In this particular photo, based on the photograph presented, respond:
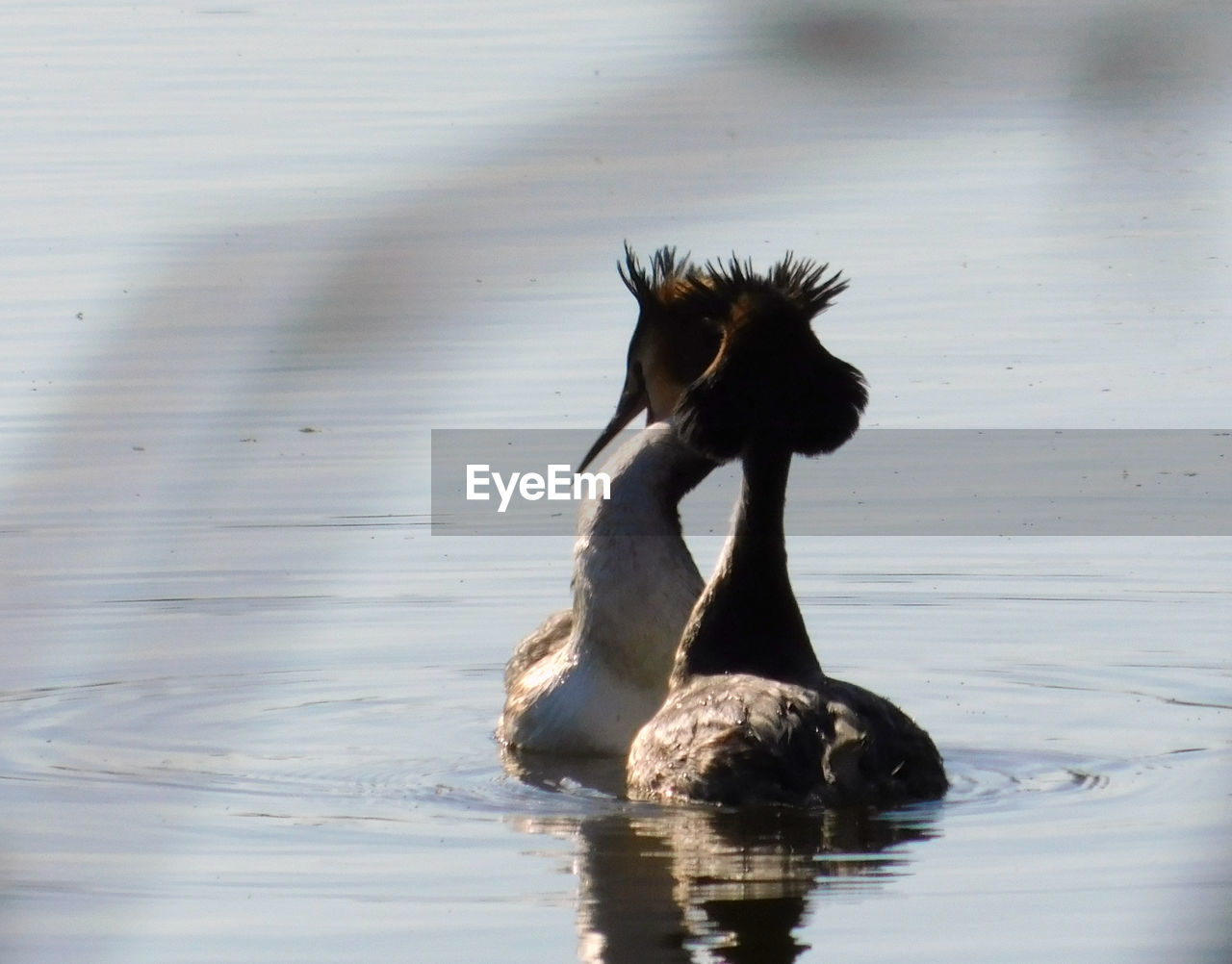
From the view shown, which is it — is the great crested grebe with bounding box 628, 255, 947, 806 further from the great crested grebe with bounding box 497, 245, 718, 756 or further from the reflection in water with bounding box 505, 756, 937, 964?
the great crested grebe with bounding box 497, 245, 718, 756

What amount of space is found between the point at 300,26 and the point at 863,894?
14.5ft

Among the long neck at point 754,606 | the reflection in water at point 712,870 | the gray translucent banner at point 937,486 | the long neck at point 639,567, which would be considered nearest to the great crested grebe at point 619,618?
the long neck at point 639,567

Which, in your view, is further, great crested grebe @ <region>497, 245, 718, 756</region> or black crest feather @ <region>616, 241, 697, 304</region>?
black crest feather @ <region>616, 241, 697, 304</region>

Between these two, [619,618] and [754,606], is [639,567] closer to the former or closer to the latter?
[619,618]

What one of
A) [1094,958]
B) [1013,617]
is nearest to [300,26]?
[1094,958]

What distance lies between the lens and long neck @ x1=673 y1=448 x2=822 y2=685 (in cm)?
716

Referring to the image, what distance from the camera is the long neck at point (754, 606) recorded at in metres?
7.16

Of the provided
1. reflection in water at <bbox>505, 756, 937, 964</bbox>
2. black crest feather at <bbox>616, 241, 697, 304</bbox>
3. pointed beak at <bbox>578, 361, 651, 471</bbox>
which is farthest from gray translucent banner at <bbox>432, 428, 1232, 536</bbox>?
reflection in water at <bbox>505, 756, 937, 964</bbox>

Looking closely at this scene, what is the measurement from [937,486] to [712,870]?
17.9 ft

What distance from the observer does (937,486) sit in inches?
439

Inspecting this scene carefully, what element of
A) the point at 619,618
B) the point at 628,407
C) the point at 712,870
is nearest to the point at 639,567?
the point at 619,618

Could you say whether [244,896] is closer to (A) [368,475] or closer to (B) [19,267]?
(A) [368,475]

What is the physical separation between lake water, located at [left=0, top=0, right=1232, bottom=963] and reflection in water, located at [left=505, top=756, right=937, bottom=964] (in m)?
0.02

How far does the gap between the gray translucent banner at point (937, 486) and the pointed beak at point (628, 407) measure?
1.05 meters
